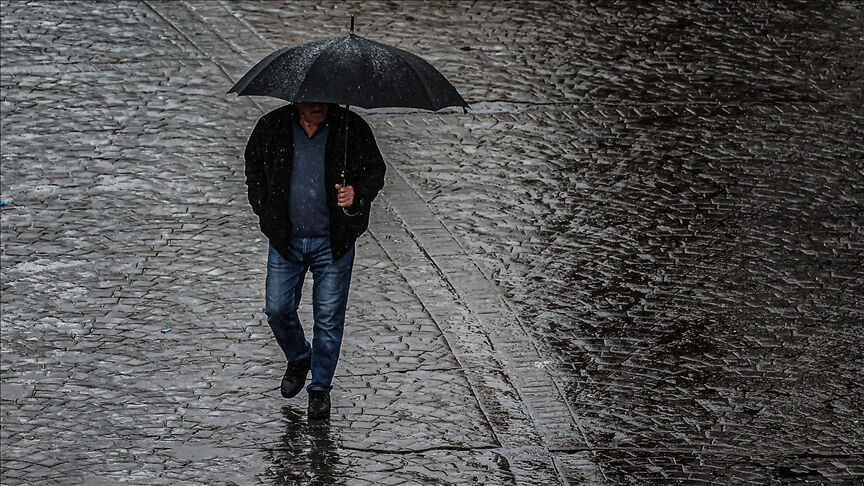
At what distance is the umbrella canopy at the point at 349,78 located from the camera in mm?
5648

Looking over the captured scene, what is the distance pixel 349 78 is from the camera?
570 cm

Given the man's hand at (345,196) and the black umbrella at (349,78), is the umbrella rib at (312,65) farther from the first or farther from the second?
the man's hand at (345,196)

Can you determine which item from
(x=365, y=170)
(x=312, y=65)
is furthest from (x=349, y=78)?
(x=365, y=170)

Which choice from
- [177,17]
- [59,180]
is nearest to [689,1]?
[177,17]

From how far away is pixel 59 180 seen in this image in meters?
8.90

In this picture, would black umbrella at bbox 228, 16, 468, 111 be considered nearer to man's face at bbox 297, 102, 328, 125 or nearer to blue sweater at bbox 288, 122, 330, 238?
man's face at bbox 297, 102, 328, 125

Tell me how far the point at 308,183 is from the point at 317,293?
0.58 meters

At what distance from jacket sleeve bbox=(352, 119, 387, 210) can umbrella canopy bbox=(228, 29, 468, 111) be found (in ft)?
1.02

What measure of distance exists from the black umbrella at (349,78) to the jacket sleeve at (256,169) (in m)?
0.23

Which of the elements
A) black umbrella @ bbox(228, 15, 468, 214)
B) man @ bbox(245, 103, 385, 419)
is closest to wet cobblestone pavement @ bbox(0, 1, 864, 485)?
man @ bbox(245, 103, 385, 419)

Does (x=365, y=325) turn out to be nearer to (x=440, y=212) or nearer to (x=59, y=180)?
(x=440, y=212)

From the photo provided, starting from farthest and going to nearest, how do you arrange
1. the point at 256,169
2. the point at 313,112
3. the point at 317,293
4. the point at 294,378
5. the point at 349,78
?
1. the point at 294,378
2. the point at 317,293
3. the point at 256,169
4. the point at 313,112
5. the point at 349,78

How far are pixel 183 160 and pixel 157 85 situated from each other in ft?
4.85

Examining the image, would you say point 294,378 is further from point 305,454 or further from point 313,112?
point 313,112
